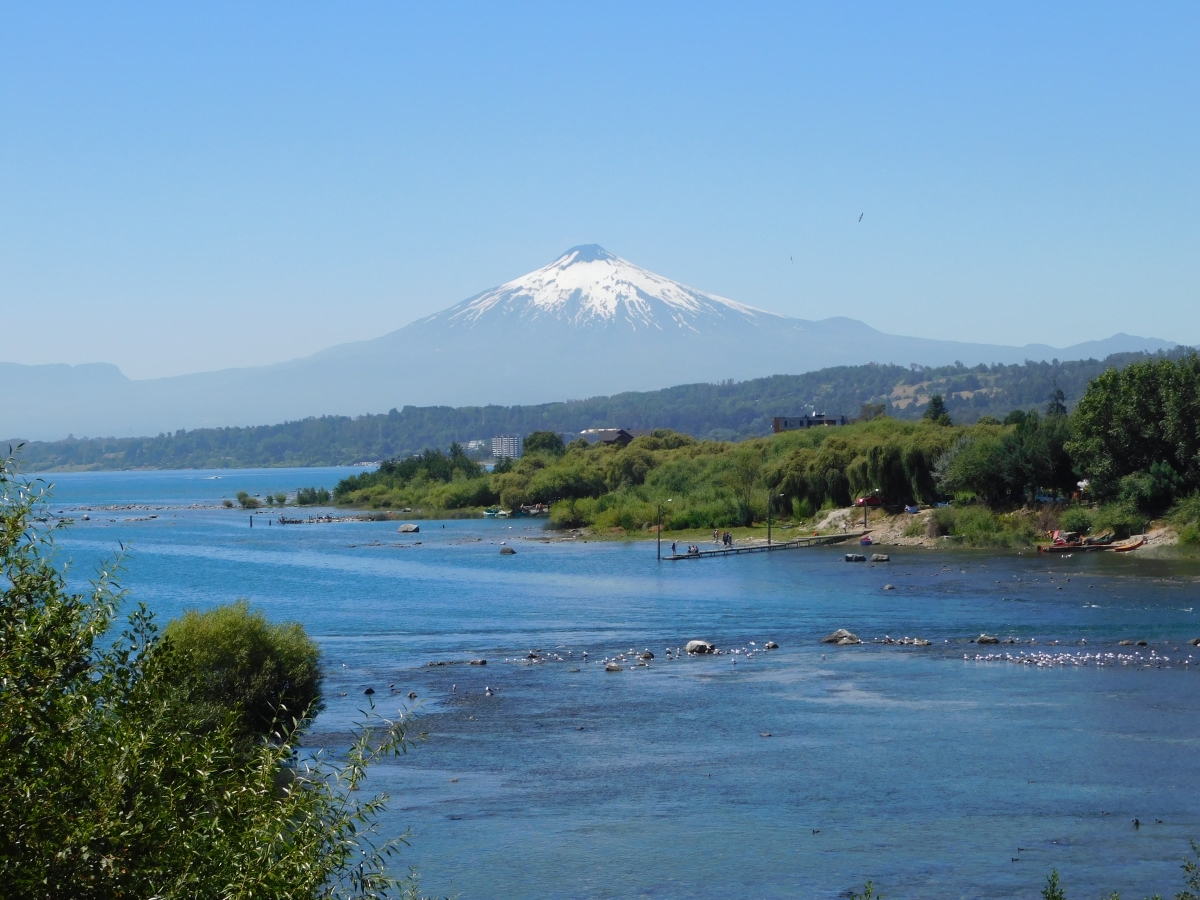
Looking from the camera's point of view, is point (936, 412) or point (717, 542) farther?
point (936, 412)

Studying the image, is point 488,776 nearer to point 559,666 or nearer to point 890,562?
point 559,666

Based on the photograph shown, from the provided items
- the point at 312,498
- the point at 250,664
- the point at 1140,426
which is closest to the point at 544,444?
the point at 312,498

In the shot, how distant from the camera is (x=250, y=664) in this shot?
19703 mm

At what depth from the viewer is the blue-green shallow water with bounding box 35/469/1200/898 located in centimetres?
1516

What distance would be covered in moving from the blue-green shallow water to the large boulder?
550 millimetres

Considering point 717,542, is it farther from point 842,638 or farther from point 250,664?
point 250,664

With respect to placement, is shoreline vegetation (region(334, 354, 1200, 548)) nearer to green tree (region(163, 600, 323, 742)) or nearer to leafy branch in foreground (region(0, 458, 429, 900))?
green tree (region(163, 600, 323, 742))

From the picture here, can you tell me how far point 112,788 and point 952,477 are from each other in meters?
55.5

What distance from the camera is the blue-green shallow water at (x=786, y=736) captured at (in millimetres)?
15156

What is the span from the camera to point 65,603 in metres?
7.57

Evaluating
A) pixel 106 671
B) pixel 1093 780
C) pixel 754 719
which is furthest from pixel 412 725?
pixel 106 671

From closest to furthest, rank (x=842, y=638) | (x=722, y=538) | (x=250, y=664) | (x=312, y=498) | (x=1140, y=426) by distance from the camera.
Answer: (x=250, y=664) < (x=842, y=638) < (x=1140, y=426) < (x=722, y=538) < (x=312, y=498)

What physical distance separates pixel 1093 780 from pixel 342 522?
3074 inches

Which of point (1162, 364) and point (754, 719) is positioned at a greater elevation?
point (1162, 364)
